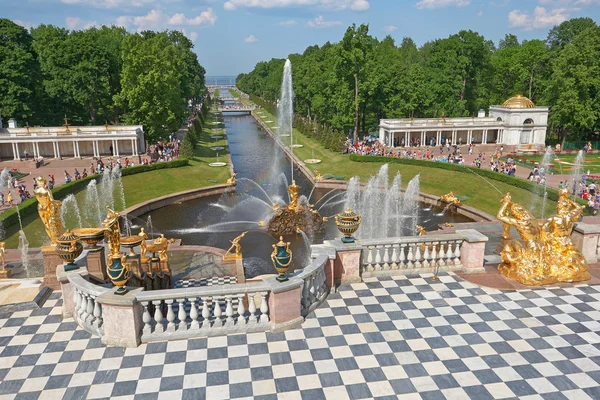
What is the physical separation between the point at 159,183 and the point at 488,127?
50.2 meters

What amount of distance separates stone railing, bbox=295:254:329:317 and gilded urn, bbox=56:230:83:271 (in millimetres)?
6430

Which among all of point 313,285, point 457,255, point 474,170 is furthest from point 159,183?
point 313,285

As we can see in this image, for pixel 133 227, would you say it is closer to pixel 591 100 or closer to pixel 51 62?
pixel 51 62

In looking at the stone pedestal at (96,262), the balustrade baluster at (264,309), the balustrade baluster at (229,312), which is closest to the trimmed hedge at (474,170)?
the balustrade baluster at (264,309)

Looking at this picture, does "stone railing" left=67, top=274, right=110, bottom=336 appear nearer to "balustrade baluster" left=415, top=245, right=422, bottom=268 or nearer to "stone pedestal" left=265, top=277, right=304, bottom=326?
"stone pedestal" left=265, top=277, right=304, bottom=326

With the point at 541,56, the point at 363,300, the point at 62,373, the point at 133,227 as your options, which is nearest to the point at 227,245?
the point at 133,227

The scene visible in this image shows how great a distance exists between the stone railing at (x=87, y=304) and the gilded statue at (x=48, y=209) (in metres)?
4.04

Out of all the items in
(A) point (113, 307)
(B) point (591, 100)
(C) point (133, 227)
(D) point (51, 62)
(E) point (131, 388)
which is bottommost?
(C) point (133, 227)

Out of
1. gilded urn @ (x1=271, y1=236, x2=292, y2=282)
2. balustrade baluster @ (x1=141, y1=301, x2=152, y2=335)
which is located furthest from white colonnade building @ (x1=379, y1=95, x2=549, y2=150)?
balustrade baluster @ (x1=141, y1=301, x2=152, y2=335)

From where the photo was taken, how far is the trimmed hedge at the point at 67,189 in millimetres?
34031

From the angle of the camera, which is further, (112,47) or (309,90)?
(309,90)

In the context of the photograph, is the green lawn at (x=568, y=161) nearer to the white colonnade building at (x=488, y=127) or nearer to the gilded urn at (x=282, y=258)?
the white colonnade building at (x=488, y=127)

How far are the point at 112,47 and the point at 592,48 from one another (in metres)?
69.1

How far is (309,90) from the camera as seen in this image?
89.4 metres
